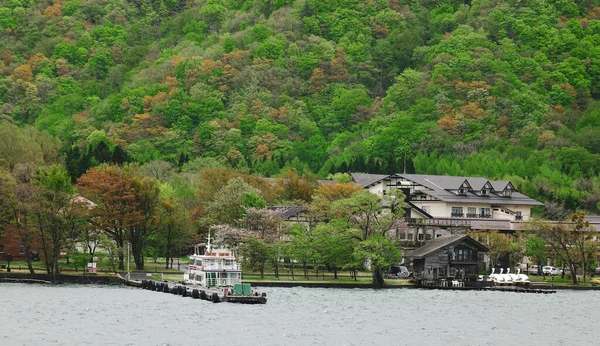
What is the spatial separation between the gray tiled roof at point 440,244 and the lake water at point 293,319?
12.7 meters

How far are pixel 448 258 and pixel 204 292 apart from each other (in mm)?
29277

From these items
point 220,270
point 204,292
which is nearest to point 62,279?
point 220,270

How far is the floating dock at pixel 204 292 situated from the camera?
7906 cm

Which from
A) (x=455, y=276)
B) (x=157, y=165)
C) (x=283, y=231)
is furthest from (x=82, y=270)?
(x=157, y=165)

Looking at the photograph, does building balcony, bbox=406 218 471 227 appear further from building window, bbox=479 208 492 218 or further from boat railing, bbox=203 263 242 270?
boat railing, bbox=203 263 242 270

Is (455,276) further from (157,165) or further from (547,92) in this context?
(547,92)

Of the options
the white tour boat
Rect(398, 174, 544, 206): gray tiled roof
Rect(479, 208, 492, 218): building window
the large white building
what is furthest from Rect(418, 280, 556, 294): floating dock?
Rect(479, 208, 492, 218): building window

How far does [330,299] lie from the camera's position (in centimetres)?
8350

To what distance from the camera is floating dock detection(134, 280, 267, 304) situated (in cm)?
7906

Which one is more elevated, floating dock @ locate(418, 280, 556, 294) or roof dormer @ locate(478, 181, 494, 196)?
roof dormer @ locate(478, 181, 494, 196)

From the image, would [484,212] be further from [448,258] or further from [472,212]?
[448,258]

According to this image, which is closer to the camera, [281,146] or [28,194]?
[28,194]

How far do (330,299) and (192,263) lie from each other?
13.1m

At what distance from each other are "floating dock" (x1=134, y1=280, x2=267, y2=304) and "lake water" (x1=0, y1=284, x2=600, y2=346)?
117 cm
